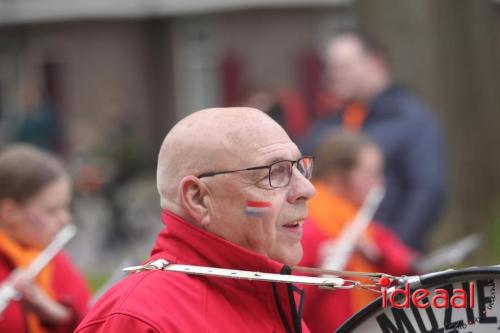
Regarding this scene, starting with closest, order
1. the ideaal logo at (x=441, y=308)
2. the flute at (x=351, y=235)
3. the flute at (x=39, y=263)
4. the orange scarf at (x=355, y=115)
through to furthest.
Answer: the ideaal logo at (x=441, y=308) → the flute at (x=39, y=263) → the flute at (x=351, y=235) → the orange scarf at (x=355, y=115)

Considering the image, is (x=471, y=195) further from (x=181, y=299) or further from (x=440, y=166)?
(x=181, y=299)

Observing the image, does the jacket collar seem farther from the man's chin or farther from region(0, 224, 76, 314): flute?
region(0, 224, 76, 314): flute

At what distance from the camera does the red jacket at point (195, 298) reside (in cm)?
256

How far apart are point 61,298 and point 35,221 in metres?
0.29

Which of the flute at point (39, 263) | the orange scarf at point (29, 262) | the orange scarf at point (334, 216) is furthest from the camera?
the orange scarf at point (334, 216)

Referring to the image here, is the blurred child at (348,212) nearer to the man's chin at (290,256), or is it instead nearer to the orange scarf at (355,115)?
the orange scarf at (355,115)

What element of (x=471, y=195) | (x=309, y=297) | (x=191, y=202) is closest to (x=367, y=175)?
(x=309, y=297)

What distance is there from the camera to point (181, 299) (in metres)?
2.62

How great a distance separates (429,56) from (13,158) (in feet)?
20.4

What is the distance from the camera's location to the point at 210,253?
2730 millimetres

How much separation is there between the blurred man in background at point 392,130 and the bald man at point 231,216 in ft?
12.8

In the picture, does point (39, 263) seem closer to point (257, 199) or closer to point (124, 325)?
point (257, 199)

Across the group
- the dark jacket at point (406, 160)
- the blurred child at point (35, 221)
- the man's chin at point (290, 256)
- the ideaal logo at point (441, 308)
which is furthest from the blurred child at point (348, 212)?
the ideaal logo at point (441, 308)

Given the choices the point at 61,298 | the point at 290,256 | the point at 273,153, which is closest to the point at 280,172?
the point at 273,153
